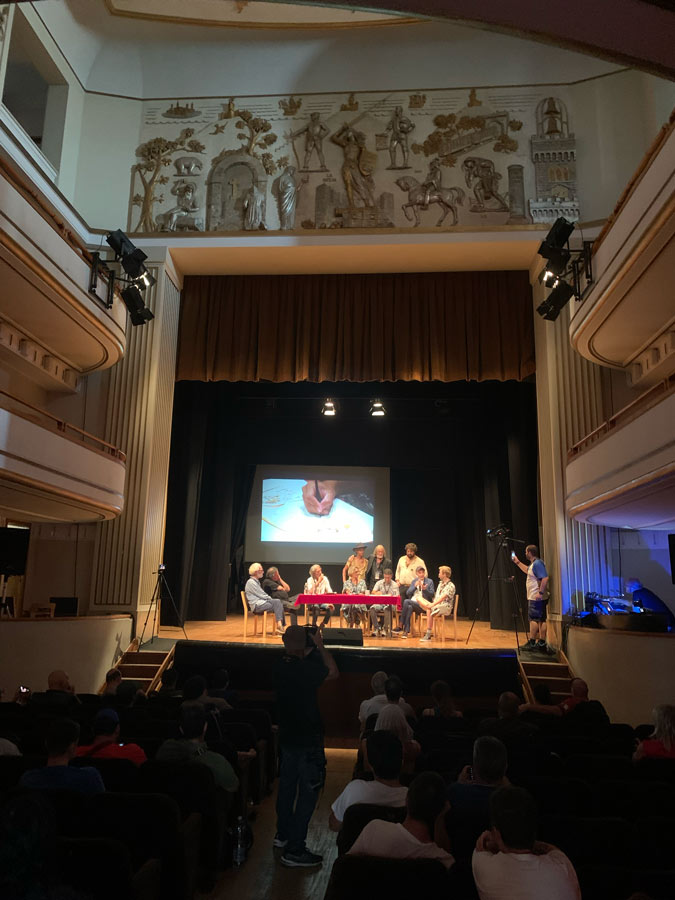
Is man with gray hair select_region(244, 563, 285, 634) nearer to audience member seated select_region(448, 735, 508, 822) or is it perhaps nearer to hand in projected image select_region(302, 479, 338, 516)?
hand in projected image select_region(302, 479, 338, 516)

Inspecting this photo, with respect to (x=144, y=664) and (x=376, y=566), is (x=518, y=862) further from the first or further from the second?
(x=376, y=566)

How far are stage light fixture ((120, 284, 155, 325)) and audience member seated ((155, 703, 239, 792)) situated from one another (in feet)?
23.0

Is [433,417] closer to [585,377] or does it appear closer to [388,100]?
[585,377]

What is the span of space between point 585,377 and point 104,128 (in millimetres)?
8295

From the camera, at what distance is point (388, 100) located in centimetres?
1158

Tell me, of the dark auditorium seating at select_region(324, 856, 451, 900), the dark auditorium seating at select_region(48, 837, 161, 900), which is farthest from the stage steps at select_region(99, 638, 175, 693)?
the dark auditorium seating at select_region(324, 856, 451, 900)

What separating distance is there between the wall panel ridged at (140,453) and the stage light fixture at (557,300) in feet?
18.1

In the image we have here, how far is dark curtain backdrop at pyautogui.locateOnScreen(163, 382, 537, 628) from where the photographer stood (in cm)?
1208

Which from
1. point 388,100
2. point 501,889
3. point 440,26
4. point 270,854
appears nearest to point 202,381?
point 388,100

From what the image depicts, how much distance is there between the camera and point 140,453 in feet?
34.9

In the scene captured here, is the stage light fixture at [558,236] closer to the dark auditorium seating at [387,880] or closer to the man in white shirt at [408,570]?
the man in white shirt at [408,570]

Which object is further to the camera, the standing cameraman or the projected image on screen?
the projected image on screen

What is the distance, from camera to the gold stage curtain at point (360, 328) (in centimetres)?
1129

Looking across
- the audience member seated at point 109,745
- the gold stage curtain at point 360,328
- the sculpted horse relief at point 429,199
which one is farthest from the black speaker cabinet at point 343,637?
the sculpted horse relief at point 429,199
